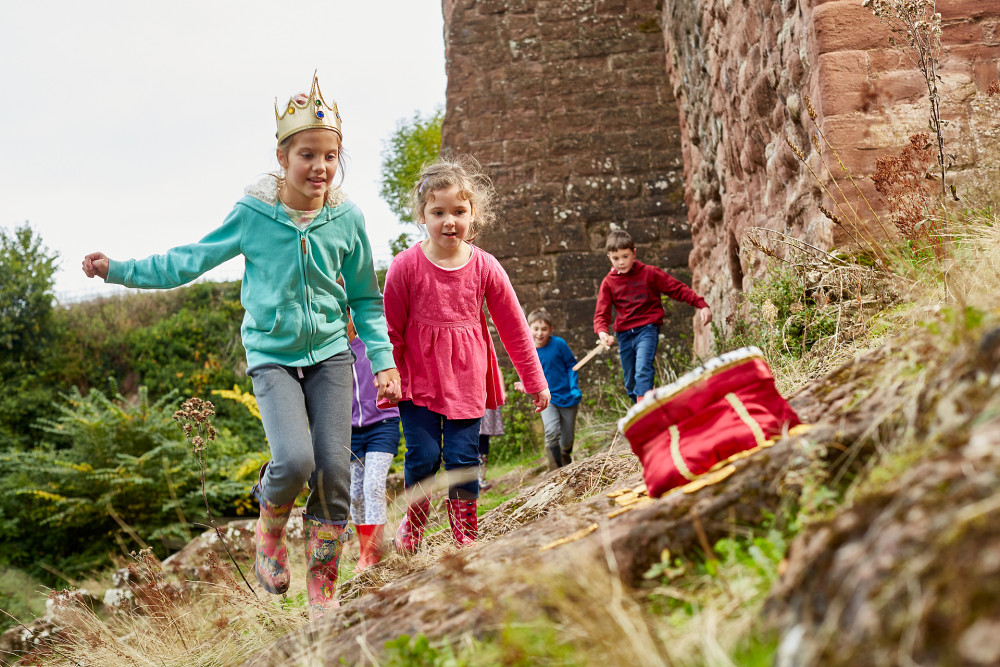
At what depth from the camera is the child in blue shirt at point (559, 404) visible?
5.84m

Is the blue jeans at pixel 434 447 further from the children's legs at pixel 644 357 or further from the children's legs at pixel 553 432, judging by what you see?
the children's legs at pixel 644 357

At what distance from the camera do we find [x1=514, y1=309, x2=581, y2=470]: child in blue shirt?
230 inches

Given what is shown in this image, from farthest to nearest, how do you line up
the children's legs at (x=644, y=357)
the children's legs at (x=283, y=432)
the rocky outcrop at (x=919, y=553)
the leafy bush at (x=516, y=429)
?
the leafy bush at (x=516, y=429) < the children's legs at (x=644, y=357) < the children's legs at (x=283, y=432) < the rocky outcrop at (x=919, y=553)

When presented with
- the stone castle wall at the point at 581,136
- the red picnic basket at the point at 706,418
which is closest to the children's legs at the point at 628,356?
the stone castle wall at the point at 581,136

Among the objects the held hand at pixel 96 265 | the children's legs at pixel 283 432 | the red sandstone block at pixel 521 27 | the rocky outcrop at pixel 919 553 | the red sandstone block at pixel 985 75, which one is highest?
the red sandstone block at pixel 521 27

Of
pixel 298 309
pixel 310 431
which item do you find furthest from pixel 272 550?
pixel 298 309

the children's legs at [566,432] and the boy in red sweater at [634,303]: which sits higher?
the boy in red sweater at [634,303]

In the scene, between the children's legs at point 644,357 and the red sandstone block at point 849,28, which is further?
the children's legs at point 644,357

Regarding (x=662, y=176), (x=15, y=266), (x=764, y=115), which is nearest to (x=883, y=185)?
(x=764, y=115)

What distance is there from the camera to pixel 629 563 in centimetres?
160

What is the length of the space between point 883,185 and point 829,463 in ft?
7.37

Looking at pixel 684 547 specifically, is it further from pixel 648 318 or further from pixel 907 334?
pixel 648 318

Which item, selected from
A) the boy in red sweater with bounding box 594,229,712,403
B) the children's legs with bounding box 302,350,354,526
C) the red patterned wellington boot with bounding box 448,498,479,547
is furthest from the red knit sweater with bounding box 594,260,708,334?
the children's legs with bounding box 302,350,354,526

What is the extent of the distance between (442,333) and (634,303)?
3083 millimetres
